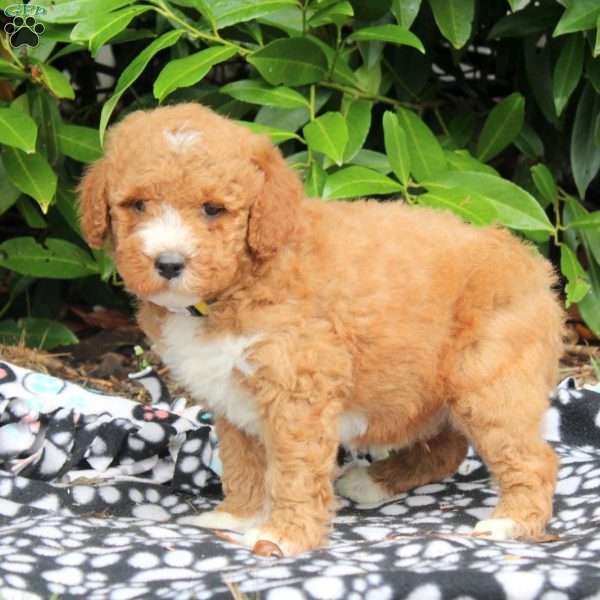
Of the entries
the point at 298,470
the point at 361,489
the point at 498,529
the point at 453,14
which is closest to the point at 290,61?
the point at 453,14

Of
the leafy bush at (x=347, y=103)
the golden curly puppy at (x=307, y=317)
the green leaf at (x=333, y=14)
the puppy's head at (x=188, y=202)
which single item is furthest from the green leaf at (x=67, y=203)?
the puppy's head at (x=188, y=202)

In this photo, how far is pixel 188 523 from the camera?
4539mm

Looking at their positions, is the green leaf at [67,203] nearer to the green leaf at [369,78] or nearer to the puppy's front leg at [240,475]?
the green leaf at [369,78]

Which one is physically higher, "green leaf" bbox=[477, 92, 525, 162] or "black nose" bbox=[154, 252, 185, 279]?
"green leaf" bbox=[477, 92, 525, 162]

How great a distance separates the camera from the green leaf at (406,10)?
18.7 ft

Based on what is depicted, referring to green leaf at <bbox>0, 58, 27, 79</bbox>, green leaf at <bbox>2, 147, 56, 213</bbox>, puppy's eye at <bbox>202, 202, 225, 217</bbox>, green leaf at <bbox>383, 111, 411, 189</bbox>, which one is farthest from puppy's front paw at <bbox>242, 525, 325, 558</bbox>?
green leaf at <bbox>0, 58, 27, 79</bbox>

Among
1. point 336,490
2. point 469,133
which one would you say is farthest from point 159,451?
point 469,133

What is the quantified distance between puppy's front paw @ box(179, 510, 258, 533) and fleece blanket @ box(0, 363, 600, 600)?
73 millimetres

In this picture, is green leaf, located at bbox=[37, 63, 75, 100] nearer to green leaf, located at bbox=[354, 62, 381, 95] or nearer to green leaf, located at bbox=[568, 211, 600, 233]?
green leaf, located at bbox=[354, 62, 381, 95]

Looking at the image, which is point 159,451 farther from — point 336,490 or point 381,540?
point 381,540

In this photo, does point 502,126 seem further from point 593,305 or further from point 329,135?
point 329,135

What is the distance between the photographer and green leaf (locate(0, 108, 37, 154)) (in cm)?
546

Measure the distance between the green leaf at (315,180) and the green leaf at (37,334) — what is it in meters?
1.71

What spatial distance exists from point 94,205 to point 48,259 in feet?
7.48
